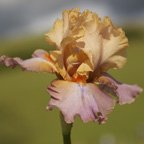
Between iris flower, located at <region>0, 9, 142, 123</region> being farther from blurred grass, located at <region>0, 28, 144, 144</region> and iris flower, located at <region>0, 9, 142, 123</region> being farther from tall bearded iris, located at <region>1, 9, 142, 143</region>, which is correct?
blurred grass, located at <region>0, 28, 144, 144</region>

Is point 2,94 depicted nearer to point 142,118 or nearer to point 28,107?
point 28,107

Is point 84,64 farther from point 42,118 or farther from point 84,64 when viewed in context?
point 42,118

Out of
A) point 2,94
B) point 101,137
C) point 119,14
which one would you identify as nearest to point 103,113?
point 101,137

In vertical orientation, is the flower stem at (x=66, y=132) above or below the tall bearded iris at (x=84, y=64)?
below

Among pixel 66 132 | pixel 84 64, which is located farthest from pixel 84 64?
pixel 66 132

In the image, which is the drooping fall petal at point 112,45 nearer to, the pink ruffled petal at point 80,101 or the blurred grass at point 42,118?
the pink ruffled petal at point 80,101

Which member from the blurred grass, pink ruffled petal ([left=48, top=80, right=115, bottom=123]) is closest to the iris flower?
pink ruffled petal ([left=48, top=80, right=115, bottom=123])

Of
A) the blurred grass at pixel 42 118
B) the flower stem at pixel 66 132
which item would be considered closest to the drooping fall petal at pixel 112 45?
the flower stem at pixel 66 132

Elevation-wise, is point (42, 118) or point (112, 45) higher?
point (112, 45)

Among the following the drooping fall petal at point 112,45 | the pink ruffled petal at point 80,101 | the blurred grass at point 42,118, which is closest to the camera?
the pink ruffled petal at point 80,101
